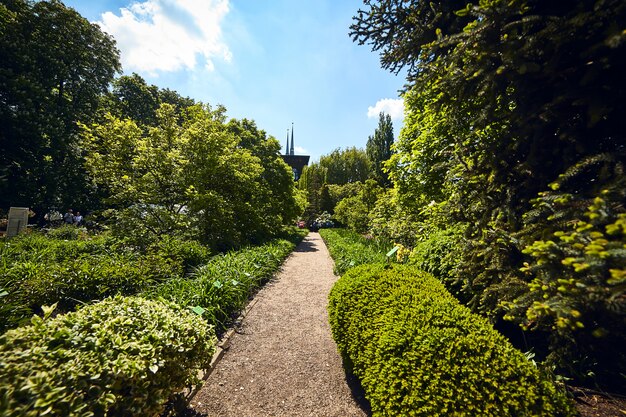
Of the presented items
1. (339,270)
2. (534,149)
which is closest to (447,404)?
(534,149)

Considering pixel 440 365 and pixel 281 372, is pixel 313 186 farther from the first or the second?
pixel 440 365

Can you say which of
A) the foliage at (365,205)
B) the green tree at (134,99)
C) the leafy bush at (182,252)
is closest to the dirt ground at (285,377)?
the leafy bush at (182,252)

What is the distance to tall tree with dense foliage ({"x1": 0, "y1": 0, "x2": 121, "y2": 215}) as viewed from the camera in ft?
42.2

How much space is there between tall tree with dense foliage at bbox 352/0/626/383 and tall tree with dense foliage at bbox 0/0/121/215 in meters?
18.6

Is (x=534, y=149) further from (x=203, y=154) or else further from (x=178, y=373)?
(x=203, y=154)

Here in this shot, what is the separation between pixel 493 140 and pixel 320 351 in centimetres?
374

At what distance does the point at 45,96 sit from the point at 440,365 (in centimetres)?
2106

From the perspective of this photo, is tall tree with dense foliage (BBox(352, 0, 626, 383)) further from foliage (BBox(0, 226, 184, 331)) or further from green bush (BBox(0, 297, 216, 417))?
foliage (BBox(0, 226, 184, 331))

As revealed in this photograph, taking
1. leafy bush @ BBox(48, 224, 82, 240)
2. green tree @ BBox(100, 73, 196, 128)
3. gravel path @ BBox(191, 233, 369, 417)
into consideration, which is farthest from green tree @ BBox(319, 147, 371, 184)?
gravel path @ BBox(191, 233, 369, 417)

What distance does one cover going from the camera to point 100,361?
1.82m

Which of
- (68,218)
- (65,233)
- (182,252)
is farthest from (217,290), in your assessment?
(68,218)

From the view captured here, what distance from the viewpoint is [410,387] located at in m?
1.98

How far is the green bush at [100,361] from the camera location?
1.47 meters

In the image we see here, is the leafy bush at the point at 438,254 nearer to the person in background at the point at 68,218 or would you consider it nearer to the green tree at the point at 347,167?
the person in background at the point at 68,218
